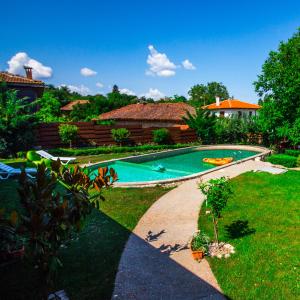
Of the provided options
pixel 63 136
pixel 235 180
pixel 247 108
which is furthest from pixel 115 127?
pixel 247 108

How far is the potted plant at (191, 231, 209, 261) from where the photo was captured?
646cm

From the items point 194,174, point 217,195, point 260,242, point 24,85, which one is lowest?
point 260,242

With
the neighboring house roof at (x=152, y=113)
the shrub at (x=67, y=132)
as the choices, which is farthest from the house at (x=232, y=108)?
the shrub at (x=67, y=132)

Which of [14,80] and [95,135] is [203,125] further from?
[14,80]

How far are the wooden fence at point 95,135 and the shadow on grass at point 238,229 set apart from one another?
18941 millimetres

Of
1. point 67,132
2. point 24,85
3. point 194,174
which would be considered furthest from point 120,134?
point 194,174

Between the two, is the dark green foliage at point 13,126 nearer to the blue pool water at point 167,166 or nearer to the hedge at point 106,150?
the hedge at point 106,150

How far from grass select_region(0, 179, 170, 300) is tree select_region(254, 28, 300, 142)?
550 inches

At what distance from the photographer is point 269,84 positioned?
67.7 ft

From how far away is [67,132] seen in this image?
23.6m

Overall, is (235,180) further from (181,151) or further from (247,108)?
(247,108)

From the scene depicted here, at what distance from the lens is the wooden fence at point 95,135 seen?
23500 mm

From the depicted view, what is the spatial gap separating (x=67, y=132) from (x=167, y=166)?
902 centimetres

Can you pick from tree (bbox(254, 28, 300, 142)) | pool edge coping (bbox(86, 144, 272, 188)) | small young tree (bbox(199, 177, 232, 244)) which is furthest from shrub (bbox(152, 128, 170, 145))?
small young tree (bbox(199, 177, 232, 244))
